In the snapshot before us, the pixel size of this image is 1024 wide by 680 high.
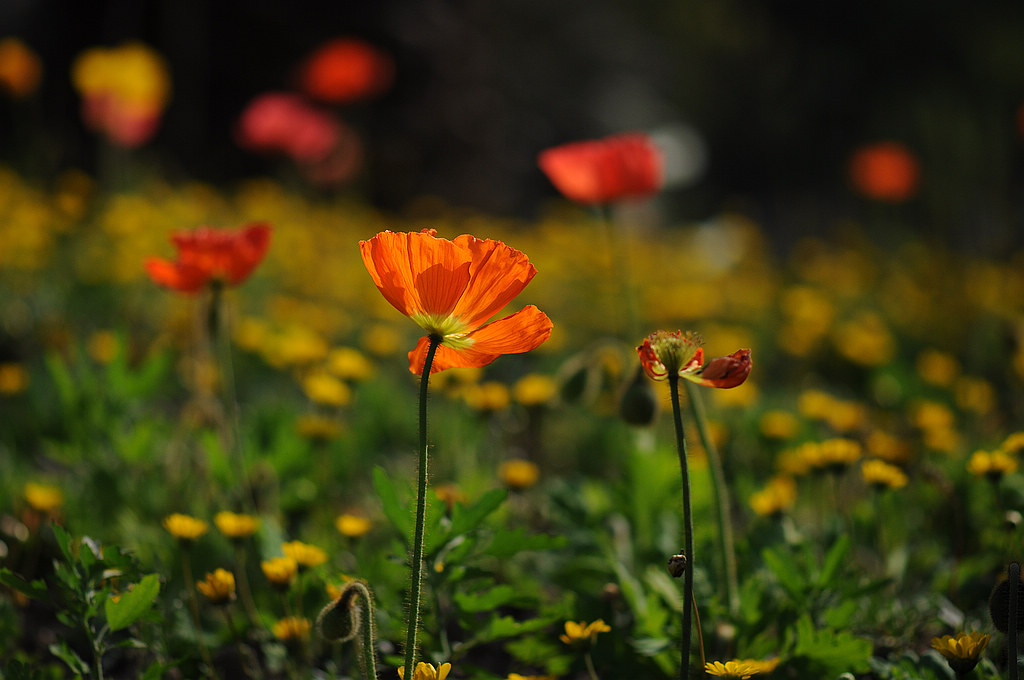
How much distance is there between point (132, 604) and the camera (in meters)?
1.23

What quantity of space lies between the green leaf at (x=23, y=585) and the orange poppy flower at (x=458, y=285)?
67 centimetres

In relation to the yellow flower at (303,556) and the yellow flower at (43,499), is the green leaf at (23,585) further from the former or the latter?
the yellow flower at (43,499)

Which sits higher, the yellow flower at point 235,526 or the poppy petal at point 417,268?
the poppy petal at point 417,268

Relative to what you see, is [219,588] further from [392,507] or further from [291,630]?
[392,507]

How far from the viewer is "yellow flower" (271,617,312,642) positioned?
4.61 feet

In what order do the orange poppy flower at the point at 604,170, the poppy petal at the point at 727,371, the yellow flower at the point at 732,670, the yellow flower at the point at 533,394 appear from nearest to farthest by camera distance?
the poppy petal at the point at 727,371 < the yellow flower at the point at 732,670 < the orange poppy flower at the point at 604,170 < the yellow flower at the point at 533,394

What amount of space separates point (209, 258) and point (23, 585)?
2.12 feet

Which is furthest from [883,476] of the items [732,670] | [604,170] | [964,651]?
[604,170]

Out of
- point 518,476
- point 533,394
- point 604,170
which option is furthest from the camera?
point 533,394

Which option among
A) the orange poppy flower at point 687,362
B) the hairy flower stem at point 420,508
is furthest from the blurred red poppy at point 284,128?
the orange poppy flower at point 687,362

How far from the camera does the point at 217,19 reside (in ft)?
21.4

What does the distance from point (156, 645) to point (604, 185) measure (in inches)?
55.0

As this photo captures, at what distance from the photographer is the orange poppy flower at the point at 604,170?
208cm

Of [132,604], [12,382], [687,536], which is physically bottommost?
[12,382]
